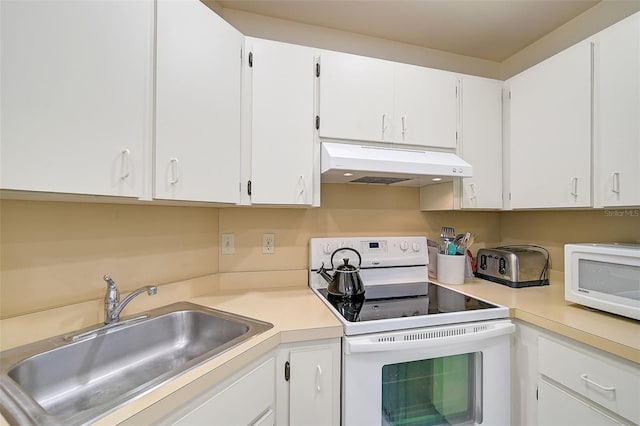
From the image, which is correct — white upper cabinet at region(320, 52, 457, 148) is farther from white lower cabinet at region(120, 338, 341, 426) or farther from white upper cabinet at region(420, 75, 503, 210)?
white lower cabinet at region(120, 338, 341, 426)

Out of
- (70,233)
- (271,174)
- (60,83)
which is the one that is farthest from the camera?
(271,174)

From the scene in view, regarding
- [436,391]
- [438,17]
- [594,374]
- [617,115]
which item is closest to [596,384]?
[594,374]

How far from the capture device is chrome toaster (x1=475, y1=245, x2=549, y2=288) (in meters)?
1.69

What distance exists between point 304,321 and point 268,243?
675 millimetres

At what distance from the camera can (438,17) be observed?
66.9 inches

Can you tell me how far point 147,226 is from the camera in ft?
4.26

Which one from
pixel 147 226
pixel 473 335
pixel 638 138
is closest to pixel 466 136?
pixel 638 138

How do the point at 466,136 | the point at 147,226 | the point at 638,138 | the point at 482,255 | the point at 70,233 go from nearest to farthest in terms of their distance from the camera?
the point at 70,233 → the point at 638,138 → the point at 147,226 → the point at 466,136 → the point at 482,255

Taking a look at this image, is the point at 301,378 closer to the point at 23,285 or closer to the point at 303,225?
the point at 303,225

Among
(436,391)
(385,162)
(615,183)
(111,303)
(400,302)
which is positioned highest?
(385,162)

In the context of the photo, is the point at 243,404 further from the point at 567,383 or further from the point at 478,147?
the point at 478,147

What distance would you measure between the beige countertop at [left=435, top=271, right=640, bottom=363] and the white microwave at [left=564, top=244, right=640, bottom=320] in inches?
2.3

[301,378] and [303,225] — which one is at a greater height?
[303,225]

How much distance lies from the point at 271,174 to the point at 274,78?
0.49m
